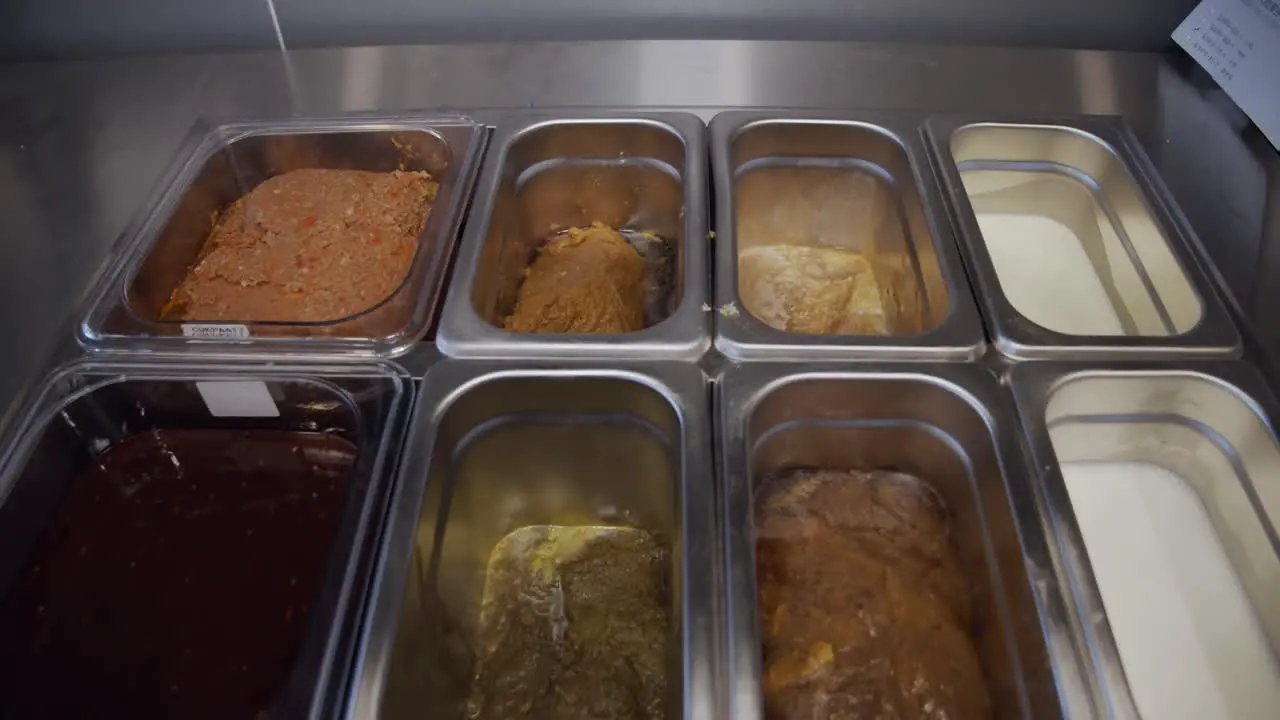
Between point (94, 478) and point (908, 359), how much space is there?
3.84ft

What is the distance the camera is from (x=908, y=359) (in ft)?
3.75

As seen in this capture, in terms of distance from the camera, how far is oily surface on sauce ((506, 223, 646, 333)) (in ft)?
4.46

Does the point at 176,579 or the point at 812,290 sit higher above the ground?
the point at 812,290

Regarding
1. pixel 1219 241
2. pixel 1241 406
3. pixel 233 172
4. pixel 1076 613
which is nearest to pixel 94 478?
pixel 233 172

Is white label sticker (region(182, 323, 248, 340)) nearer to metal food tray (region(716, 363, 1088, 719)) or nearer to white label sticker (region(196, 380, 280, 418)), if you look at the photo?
white label sticker (region(196, 380, 280, 418))

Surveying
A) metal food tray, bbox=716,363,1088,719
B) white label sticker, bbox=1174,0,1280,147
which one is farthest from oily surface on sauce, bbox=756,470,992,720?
white label sticker, bbox=1174,0,1280,147

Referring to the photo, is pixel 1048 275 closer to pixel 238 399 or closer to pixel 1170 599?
pixel 1170 599

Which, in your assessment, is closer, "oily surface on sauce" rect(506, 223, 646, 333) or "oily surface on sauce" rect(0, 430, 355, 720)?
"oily surface on sauce" rect(0, 430, 355, 720)

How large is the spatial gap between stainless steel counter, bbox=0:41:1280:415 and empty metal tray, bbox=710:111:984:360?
10 cm

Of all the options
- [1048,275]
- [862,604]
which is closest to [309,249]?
[862,604]

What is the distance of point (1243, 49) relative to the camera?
149 centimetres

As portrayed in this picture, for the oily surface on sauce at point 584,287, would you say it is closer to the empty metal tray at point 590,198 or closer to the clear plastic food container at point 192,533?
the empty metal tray at point 590,198

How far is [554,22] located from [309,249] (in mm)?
735

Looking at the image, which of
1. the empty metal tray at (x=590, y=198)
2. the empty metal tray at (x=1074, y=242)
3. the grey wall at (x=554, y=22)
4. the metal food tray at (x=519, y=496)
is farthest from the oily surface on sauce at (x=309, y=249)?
the empty metal tray at (x=1074, y=242)
